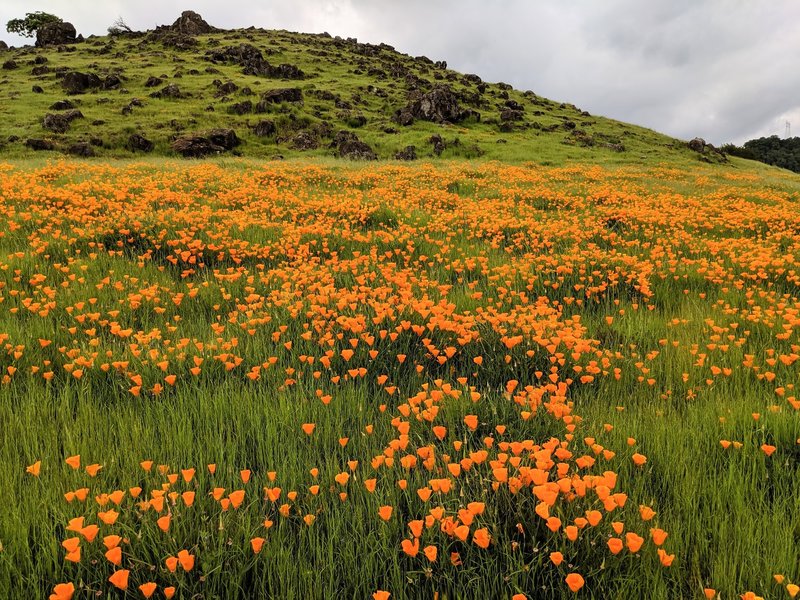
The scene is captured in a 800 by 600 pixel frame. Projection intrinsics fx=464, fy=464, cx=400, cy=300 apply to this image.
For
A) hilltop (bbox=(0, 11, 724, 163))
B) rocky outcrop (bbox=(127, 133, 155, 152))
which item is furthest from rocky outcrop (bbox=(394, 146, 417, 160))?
rocky outcrop (bbox=(127, 133, 155, 152))

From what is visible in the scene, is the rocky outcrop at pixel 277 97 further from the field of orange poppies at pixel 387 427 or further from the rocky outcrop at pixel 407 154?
the field of orange poppies at pixel 387 427

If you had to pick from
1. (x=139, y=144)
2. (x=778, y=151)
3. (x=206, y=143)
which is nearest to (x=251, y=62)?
(x=139, y=144)

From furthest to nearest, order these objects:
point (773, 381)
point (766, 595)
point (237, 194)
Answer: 1. point (237, 194)
2. point (773, 381)
3. point (766, 595)

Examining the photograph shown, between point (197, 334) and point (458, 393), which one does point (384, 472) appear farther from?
point (197, 334)

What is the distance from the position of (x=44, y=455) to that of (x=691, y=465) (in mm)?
3778

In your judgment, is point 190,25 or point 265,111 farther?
→ point 190,25

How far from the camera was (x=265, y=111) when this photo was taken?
5044cm

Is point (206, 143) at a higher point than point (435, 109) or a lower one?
lower

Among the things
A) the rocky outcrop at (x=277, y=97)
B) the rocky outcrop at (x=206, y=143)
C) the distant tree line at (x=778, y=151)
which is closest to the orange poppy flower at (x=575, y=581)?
the rocky outcrop at (x=206, y=143)

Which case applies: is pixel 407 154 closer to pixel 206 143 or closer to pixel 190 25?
pixel 206 143

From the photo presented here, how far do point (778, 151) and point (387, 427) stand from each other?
141 m

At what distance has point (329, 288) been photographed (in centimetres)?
536

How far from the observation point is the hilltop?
1543 inches

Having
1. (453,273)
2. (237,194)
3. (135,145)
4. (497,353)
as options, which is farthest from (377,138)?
(497,353)
